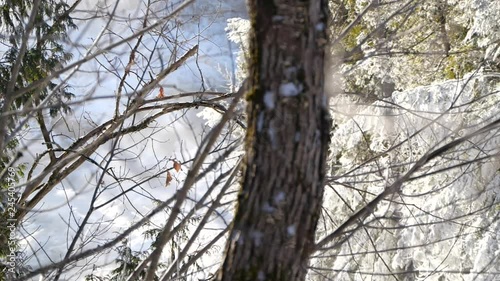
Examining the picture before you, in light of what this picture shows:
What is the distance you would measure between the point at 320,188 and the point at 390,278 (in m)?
4.85

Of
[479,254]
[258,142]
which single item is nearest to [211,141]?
[258,142]

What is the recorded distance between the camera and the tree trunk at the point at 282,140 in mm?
1226

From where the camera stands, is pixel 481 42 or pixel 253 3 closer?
pixel 253 3

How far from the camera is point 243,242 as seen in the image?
127cm

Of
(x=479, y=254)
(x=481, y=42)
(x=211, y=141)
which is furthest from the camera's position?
(x=481, y=42)

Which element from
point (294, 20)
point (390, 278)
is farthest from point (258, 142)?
point (390, 278)

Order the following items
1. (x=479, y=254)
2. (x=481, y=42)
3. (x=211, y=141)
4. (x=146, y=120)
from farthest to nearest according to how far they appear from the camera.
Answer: (x=481, y=42), (x=479, y=254), (x=146, y=120), (x=211, y=141)

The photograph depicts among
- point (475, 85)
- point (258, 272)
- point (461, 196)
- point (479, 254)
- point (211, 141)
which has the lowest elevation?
point (258, 272)

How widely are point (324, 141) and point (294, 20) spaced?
0.29m

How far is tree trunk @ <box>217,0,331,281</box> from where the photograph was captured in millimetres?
1226

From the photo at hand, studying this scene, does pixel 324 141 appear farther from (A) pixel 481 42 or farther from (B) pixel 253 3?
(A) pixel 481 42

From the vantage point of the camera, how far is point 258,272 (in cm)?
125

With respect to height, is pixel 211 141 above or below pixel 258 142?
above

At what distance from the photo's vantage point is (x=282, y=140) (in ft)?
4.05
